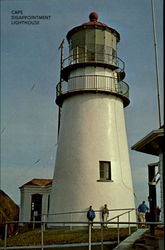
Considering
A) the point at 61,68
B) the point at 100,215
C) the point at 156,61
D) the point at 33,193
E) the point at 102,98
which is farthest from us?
the point at 33,193

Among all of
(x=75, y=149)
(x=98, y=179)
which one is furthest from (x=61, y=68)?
(x=98, y=179)

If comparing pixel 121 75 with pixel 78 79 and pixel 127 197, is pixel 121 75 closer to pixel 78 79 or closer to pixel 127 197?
pixel 78 79

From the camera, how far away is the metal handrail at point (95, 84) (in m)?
20.8

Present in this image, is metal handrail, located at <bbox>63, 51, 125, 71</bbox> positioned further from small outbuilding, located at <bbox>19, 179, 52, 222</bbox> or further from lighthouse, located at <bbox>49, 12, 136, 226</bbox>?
small outbuilding, located at <bbox>19, 179, 52, 222</bbox>

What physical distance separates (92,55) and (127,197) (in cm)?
744

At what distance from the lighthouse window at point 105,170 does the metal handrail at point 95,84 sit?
3.69 meters

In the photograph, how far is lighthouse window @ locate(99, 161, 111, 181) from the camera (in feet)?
65.8

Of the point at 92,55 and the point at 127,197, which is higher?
the point at 92,55

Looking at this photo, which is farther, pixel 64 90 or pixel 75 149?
pixel 64 90

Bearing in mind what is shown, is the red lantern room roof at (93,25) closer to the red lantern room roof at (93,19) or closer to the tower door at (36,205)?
the red lantern room roof at (93,19)

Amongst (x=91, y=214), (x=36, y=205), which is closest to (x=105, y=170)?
(x=91, y=214)

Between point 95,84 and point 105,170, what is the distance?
4.38 m

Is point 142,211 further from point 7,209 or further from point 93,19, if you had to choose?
point 7,209

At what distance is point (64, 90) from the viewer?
21.8m
